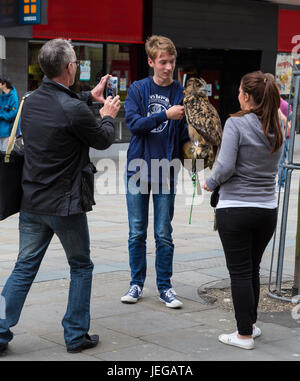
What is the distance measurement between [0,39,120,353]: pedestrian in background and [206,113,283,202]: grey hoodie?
0.71 metres

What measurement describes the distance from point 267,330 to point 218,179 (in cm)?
124

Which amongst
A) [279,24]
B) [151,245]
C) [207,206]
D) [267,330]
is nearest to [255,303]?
[267,330]

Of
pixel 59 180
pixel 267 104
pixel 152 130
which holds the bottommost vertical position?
pixel 59 180

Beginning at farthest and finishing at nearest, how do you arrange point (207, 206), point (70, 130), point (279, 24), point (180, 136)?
1. point (279, 24)
2. point (207, 206)
3. point (180, 136)
4. point (70, 130)

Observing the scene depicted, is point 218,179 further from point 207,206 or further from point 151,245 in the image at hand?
point 207,206

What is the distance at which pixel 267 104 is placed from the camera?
4504mm

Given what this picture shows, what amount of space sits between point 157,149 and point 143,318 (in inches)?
50.0

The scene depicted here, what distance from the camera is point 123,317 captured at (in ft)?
17.4

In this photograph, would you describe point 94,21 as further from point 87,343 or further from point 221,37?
point 87,343

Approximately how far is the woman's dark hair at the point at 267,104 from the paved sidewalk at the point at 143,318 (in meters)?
1.32

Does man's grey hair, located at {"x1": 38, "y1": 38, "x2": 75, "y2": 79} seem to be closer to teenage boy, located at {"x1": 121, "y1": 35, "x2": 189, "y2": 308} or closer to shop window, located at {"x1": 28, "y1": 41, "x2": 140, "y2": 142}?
teenage boy, located at {"x1": 121, "y1": 35, "x2": 189, "y2": 308}

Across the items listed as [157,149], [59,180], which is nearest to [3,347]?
[59,180]

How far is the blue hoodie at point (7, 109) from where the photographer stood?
42.7 feet

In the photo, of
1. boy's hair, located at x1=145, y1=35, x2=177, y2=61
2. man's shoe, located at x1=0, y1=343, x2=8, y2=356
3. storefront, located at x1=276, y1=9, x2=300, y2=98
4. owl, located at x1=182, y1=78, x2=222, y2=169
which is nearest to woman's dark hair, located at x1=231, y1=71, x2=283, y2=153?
owl, located at x1=182, y1=78, x2=222, y2=169
